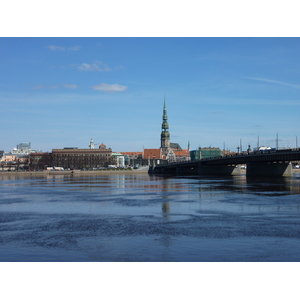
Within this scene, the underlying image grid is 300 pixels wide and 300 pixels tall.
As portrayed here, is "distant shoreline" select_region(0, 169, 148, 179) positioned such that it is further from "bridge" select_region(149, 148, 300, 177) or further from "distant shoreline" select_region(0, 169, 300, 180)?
"bridge" select_region(149, 148, 300, 177)

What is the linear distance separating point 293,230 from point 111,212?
13.9 meters

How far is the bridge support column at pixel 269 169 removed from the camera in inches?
3607

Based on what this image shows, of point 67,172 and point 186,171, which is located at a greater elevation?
point 186,171

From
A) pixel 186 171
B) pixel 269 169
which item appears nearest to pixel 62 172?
pixel 186 171

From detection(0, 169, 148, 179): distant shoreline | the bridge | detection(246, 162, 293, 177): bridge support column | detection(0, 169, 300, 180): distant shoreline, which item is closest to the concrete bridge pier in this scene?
the bridge

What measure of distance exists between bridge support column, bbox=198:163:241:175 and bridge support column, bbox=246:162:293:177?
18693mm

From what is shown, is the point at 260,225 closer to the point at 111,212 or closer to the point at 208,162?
the point at 111,212

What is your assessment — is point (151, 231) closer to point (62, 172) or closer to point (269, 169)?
point (269, 169)

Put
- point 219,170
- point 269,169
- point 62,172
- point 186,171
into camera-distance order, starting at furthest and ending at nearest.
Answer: point 62,172 < point 186,171 < point 219,170 < point 269,169

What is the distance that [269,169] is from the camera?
92.5m

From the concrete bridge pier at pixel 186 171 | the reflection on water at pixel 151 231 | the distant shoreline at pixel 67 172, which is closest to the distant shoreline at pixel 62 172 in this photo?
the distant shoreline at pixel 67 172

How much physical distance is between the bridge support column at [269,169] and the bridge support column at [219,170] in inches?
736

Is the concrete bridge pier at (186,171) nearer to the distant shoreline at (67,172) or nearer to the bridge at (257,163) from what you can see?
the bridge at (257,163)

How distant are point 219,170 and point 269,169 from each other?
24.8 meters
